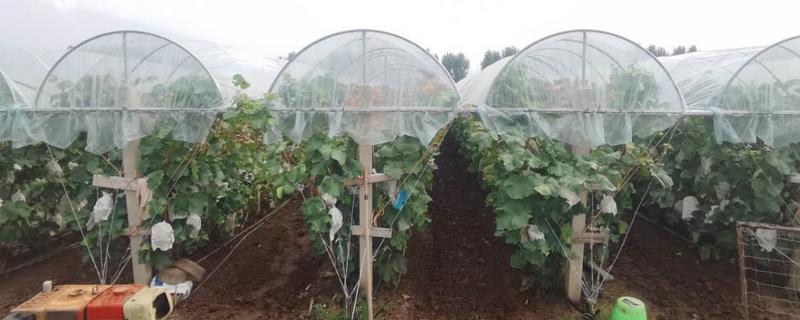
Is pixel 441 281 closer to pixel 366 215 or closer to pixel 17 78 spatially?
pixel 366 215

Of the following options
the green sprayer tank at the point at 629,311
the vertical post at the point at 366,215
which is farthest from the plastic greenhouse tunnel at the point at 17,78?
the green sprayer tank at the point at 629,311

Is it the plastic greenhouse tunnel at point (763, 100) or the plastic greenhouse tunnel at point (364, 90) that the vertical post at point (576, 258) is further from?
the plastic greenhouse tunnel at point (364, 90)

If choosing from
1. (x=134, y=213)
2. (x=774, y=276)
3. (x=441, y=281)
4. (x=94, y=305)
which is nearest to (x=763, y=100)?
(x=774, y=276)

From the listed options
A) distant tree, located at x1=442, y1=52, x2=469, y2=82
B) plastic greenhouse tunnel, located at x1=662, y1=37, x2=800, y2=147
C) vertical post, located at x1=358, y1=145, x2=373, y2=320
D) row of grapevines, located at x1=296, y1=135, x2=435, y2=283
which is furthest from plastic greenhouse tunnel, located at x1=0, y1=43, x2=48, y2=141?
distant tree, located at x1=442, y1=52, x2=469, y2=82

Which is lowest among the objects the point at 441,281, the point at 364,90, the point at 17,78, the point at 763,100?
the point at 441,281

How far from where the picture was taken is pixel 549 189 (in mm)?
3723

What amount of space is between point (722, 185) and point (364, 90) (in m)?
3.87

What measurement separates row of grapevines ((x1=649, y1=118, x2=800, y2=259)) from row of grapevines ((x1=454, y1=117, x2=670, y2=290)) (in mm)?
1031

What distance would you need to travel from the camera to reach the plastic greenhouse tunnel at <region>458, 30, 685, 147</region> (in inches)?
156

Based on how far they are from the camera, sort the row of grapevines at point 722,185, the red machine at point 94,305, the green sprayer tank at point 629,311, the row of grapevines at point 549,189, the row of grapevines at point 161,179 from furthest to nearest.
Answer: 1. the row of grapevines at point 722,185
2. the row of grapevines at point 161,179
3. the row of grapevines at point 549,189
4. the green sprayer tank at point 629,311
5. the red machine at point 94,305

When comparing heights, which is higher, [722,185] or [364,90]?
[364,90]

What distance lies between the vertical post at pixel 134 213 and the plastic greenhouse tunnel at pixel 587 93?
10.7ft

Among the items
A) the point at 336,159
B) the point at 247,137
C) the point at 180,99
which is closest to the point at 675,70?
the point at 336,159

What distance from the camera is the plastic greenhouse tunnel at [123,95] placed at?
159 inches
